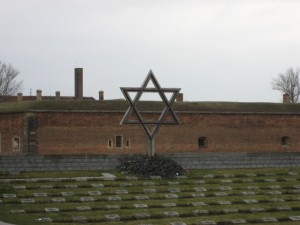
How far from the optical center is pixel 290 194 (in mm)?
24828

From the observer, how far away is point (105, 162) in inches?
1070

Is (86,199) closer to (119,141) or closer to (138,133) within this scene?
(119,141)

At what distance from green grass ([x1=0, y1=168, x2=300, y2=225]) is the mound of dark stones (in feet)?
1.62

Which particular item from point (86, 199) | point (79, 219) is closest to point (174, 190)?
point (86, 199)

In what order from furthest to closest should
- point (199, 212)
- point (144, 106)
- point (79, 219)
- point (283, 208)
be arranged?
point (144, 106) < point (283, 208) < point (199, 212) < point (79, 219)

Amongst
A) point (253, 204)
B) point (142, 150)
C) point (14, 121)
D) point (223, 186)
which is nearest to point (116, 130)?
point (142, 150)

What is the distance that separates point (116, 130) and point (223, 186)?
11228 millimetres

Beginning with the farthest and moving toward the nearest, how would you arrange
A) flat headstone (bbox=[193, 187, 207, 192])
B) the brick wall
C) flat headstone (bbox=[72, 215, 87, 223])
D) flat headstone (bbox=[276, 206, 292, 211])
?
the brick wall
flat headstone (bbox=[193, 187, 207, 192])
flat headstone (bbox=[276, 206, 292, 211])
flat headstone (bbox=[72, 215, 87, 223])

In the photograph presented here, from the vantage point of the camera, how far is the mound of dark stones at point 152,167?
25938 millimetres

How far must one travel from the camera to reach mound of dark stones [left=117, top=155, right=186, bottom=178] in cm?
2594

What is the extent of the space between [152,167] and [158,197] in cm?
331

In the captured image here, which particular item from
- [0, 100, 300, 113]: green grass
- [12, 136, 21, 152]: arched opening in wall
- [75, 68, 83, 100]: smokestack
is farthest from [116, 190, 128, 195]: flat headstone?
[75, 68, 83, 100]: smokestack

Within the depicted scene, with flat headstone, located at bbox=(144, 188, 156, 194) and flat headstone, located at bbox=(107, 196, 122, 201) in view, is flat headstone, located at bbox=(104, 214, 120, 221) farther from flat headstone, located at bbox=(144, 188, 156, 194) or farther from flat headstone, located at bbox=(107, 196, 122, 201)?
flat headstone, located at bbox=(144, 188, 156, 194)

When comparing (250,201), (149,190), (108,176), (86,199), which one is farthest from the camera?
(108,176)
